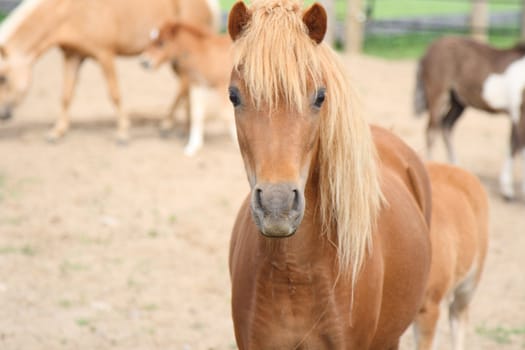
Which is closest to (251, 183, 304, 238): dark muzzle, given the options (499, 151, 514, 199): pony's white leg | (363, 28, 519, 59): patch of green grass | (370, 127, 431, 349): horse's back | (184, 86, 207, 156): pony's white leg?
(370, 127, 431, 349): horse's back

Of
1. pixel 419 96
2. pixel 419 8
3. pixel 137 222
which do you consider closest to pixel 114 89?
pixel 137 222

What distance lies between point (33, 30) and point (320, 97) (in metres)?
6.26

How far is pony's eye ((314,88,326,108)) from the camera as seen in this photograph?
2.41 meters

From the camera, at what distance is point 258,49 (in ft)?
7.88

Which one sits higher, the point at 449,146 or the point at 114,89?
the point at 114,89

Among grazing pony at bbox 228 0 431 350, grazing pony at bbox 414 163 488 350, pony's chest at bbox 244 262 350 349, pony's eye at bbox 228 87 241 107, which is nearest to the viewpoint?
grazing pony at bbox 228 0 431 350

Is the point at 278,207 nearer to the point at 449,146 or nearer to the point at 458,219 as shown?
the point at 458,219

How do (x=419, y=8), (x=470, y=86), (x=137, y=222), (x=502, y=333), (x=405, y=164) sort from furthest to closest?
1. (x=419, y=8)
2. (x=470, y=86)
3. (x=137, y=222)
4. (x=502, y=333)
5. (x=405, y=164)

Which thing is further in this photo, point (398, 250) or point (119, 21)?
point (119, 21)

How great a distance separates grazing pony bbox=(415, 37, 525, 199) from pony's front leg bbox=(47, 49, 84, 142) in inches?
137

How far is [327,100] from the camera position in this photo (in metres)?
2.55

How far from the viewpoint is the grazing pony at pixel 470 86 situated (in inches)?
302

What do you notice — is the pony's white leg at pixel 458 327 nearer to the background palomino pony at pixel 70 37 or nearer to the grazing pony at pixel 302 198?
the grazing pony at pixel 302 198

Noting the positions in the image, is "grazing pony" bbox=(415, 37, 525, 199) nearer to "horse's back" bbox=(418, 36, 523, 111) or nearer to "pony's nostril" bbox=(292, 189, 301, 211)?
"horse's back" bbox=(418, 36, 523, 111)
